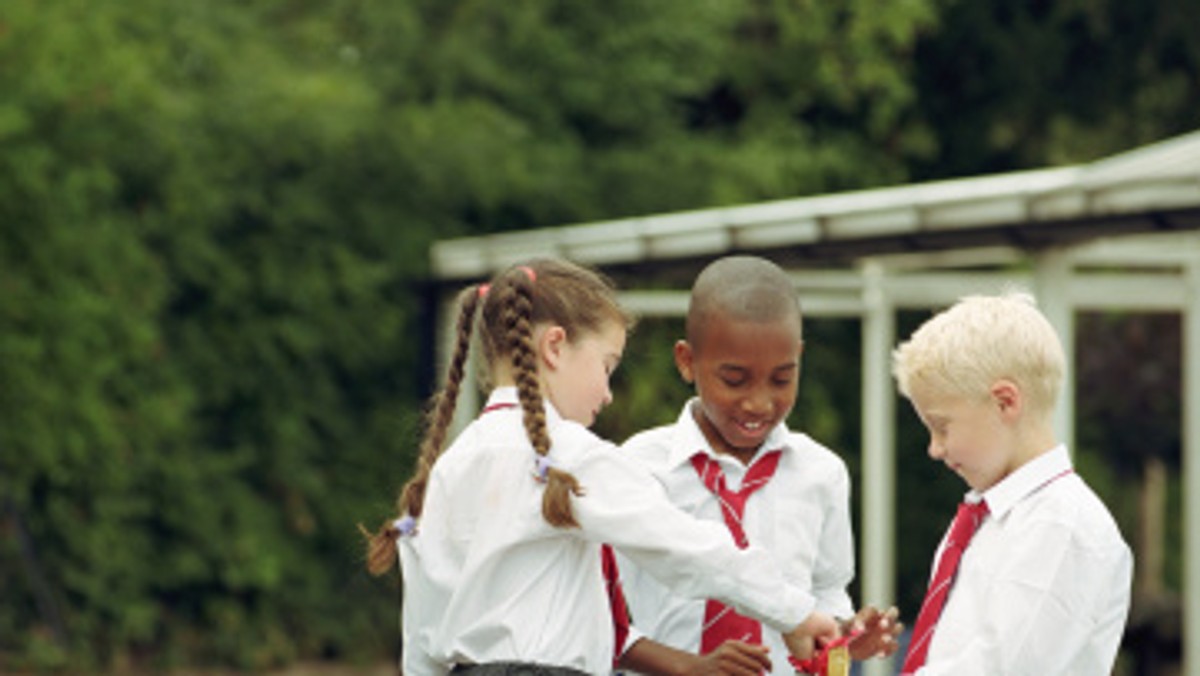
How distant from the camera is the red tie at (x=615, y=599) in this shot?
375 cm

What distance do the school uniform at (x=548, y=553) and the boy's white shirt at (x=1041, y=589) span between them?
10.6 inches

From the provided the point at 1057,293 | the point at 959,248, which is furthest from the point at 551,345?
the point at 959,248

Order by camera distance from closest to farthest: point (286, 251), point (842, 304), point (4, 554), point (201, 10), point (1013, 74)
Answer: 1. point (842, 304)
2. point (4, 554)
3. point (286, 251)
4. point (201, 10)
5. point (1013, 74)

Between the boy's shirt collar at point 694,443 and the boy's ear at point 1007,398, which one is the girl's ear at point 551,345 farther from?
the boy's ear at point 1007,398

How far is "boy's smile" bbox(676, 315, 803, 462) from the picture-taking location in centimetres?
378

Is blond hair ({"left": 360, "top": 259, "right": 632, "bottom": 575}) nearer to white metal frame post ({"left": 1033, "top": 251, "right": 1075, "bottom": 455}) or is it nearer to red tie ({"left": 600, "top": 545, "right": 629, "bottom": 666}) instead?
red tie ({"left": 600, "top": 545, "right": 629, "bottom": 666})

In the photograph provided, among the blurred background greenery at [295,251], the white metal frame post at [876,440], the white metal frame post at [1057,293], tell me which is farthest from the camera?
the blurred background greenery at [295,251]

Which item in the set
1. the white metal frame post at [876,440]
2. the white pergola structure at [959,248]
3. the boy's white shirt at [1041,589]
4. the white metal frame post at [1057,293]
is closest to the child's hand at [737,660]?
the boy's white shirt at [1041,589]

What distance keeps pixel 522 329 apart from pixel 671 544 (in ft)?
1.37

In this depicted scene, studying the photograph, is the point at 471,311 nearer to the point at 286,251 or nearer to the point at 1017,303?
the point at 1017,303

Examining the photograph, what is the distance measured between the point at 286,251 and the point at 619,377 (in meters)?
2.02

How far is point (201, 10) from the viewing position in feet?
40.2

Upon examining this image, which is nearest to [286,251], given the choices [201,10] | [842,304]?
[201,10]

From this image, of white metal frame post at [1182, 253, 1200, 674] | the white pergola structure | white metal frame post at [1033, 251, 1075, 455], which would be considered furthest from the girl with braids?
white metal frame post at [1182, 253, 1200, 674]
